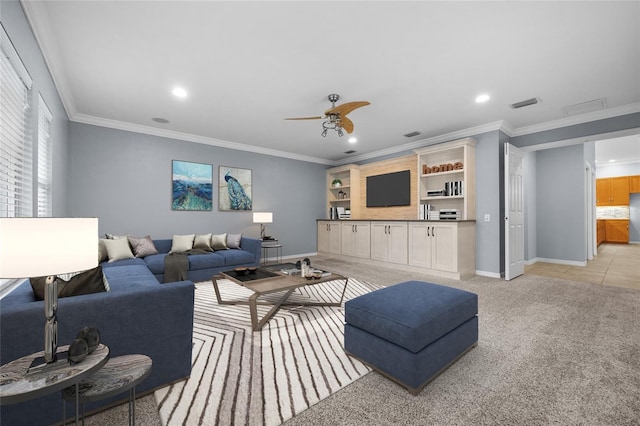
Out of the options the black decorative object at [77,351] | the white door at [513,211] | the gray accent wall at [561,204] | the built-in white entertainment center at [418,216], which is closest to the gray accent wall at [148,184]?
the built-in white entertainment center at [418,216]

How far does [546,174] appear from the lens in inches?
253

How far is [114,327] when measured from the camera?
1.48m

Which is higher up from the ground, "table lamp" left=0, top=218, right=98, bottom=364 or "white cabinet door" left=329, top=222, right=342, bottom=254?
"table lamp" left=0, top=218, right=98, bottom=364

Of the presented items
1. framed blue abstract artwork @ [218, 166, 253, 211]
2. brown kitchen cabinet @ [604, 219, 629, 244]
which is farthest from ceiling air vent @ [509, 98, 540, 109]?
brown kitchen cabinet @ [604, 219, 629, 244]

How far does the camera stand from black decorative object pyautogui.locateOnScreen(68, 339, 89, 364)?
1.07 m

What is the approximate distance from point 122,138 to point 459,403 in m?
5.67

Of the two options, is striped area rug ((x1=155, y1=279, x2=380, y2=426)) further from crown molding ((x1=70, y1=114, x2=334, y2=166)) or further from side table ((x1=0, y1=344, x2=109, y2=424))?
crown molding ((x1=70, y1=114, x2=334, y2=166))

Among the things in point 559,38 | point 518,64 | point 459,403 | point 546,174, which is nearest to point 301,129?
point 518,64

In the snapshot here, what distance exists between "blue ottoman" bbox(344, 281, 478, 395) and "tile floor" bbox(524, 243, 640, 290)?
4.04 meters

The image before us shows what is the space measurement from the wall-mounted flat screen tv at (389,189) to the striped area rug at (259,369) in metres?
3.61

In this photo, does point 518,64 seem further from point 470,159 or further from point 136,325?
point 136,325

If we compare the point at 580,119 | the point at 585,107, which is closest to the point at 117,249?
the point at 585,107

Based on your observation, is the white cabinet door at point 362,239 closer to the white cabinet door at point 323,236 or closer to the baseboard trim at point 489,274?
the white cabinet door at point 323,236

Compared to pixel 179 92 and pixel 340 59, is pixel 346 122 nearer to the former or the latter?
pixel 340 59
